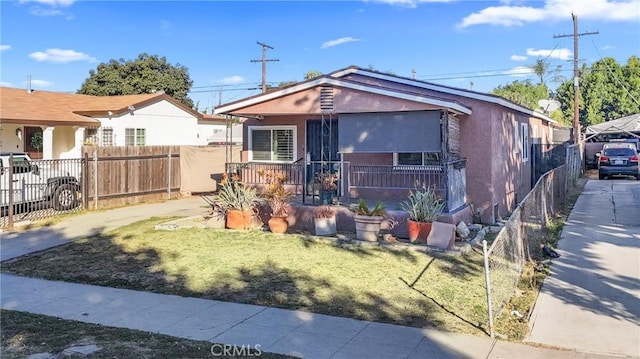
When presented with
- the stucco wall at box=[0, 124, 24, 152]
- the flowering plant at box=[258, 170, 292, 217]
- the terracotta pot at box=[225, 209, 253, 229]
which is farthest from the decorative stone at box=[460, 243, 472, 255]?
the stucco wall at box=[0, 124, 24, 152]

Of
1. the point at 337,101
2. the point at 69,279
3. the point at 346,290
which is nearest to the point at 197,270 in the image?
the point at 69,279

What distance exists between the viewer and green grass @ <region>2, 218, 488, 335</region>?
6207mm

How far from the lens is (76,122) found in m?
21.1

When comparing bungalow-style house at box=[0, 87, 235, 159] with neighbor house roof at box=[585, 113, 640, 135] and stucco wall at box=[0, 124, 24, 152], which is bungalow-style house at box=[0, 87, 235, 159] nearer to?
stucco wall at box=[0, 124, 24, 152]

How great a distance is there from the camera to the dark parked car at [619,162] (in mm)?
24127

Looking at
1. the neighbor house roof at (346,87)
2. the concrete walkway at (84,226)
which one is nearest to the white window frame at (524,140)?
the neighbor house roof at (346,87)

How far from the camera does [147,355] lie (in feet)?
15.3

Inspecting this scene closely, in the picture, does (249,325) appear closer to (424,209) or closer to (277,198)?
(424,209)

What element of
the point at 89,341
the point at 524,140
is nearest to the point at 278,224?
the point at 89,341

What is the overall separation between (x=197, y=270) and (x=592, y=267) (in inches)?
249

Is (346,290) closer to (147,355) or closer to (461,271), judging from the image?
(461,271)

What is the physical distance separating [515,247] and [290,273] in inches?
135

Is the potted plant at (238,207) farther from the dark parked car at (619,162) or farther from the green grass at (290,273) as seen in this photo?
the dark parked car at (619,162)

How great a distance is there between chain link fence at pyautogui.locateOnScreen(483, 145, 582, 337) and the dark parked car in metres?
14.5
